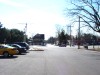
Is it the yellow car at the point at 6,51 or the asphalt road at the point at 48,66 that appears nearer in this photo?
the asphalt road at the point at 48,66

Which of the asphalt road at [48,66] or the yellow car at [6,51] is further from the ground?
the yellow car at [6,51]

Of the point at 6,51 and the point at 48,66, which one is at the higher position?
the point at 6,51

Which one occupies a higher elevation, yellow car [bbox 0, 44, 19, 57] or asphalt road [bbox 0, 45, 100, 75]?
yellow car [bbox 0, 44, 19, 57]

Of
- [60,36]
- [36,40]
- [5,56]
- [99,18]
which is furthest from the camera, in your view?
[36,40]

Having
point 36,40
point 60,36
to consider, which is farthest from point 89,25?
point 36,40

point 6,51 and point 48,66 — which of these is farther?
point 6,51

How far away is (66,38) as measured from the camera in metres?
161

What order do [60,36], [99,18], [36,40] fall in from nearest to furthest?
[99,18], [60,36], [36,40]

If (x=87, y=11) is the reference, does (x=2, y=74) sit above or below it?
below

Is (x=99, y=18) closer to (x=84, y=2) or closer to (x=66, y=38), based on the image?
(x=84, y=2)

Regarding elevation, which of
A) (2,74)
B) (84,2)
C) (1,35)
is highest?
(84,2)

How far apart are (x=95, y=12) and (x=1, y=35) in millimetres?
36334

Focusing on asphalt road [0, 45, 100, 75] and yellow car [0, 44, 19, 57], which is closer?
asphalt road [0, 45, 100, 75]

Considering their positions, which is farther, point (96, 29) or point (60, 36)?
point (60, 36)
